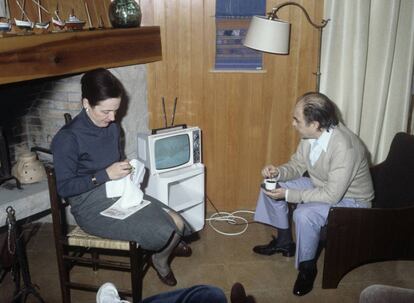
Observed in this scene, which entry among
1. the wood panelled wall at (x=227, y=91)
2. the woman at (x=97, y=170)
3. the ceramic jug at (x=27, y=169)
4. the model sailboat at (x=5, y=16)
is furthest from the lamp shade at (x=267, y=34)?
the ceramic jug at (x=27, y=169)

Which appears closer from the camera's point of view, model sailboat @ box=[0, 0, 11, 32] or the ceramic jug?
model sailboat @ box=[0, 0, 11, 32]

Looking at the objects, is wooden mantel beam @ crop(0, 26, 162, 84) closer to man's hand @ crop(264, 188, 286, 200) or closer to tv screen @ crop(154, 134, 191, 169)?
tv screen @ crop(154, 134, 191, 169)

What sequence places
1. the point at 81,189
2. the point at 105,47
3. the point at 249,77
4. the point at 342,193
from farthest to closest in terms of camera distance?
1. the point at 249,77
2. the point at 105,47
3. the point at 342,193
4. the point at 81,189

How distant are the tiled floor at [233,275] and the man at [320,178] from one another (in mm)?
155

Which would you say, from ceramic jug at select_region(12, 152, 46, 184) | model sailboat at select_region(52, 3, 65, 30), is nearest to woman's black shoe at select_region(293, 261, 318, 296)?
ceramic jug at select_region(12, 152, 46, 184)

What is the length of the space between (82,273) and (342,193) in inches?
62.5

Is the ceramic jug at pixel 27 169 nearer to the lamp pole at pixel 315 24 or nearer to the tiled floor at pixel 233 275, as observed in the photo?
the tiled floor at pixel 233 275

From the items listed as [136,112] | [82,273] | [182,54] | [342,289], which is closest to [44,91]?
[136,112]

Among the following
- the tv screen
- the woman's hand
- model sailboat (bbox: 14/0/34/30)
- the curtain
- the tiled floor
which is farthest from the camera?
the curtain

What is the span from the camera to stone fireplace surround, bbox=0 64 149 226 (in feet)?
9.64

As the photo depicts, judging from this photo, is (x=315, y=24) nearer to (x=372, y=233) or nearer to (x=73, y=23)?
(x=372, y=233)

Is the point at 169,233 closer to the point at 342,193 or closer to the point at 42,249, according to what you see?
the point at 342,193

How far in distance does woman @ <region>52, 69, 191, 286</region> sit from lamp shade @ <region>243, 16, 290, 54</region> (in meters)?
0.95

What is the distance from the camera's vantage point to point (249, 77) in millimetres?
3170
